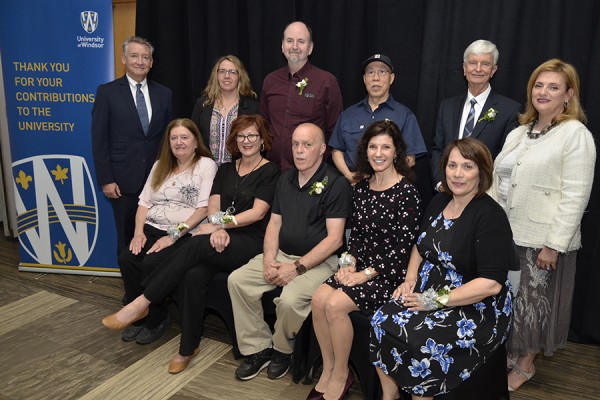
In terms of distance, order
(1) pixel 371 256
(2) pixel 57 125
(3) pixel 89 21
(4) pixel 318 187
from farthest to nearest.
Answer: (2) pixel 57 125 < (3) pixel 89 21 < (4) pixel 318 187 < (1) pixel 371 256

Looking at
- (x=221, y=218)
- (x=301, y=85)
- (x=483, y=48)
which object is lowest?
(x=221, y=218)

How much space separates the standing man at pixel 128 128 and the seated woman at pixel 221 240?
79 cm

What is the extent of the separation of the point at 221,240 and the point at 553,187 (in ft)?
5.98

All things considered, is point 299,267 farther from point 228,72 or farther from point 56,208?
point 56,208

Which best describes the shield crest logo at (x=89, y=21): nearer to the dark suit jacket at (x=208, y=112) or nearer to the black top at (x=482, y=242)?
the dark suit jacket at (x=208, y=112)

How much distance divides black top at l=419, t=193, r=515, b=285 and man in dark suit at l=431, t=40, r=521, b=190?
64cm

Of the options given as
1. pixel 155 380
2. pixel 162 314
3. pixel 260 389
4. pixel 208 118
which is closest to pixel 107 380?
pixel 155 380

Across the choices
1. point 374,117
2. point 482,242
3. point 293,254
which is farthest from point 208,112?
point 482,242

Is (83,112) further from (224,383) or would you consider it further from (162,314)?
(224,383)

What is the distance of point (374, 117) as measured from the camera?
3.09 metres

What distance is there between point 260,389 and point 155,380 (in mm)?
600

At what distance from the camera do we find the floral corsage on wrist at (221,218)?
3.02 m

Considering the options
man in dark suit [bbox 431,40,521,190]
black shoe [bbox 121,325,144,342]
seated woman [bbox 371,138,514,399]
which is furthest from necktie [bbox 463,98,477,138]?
black shoe [bbox 121,325,144,342]

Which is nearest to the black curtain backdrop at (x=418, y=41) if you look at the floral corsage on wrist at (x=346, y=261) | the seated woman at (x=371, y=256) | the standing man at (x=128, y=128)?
the standing man at (x=128, y=128)
